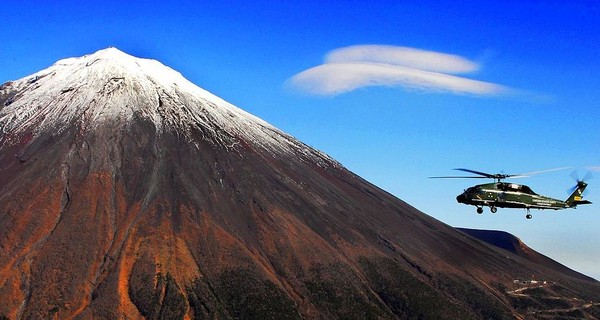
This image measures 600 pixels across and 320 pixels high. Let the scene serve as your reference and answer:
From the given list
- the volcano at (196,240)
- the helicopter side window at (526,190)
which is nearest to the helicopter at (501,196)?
the helicopter side window at (526,190)

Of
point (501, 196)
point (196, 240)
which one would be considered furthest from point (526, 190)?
point (196, 240)

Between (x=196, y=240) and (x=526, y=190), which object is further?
(x=196, y=240)

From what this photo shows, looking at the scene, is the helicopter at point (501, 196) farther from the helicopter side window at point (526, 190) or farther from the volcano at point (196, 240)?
the volcano at point (196, 240)

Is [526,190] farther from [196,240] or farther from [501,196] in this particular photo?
[196,240]

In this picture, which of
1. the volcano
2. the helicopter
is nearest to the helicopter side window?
the helicopter

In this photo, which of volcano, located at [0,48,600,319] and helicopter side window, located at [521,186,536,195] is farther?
volcano, located at [0,48,600,319]

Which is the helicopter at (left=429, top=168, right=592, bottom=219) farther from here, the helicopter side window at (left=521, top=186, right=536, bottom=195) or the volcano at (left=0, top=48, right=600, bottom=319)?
the volcano at (left=0, top=48, right=600, bottom=319)

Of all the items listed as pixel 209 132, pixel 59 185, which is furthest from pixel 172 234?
pixel 209 132

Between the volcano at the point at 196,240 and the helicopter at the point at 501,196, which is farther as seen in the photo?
the volcano at the point at 196,240

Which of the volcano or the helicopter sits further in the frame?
the volcano
